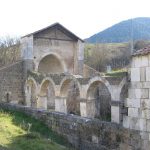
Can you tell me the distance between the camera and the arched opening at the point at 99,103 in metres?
16.0

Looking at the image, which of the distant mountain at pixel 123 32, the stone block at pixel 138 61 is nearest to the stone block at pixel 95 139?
the stone block at pixel 138 61

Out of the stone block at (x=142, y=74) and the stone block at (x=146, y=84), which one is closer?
the stone block at (x=146, y=84)

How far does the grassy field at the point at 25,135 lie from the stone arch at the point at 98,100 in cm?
269

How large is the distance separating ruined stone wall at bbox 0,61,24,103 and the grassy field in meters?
4.90

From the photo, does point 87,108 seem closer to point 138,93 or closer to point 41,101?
point 41,101

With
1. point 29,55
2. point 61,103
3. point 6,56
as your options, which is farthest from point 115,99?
point 6,56

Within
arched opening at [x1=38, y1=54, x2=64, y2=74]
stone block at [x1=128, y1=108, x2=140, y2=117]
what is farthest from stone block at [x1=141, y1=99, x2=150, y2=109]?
arched opening at [x1=38, y1=54, x2=64, y2=74]

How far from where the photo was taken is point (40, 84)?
19.9 metres

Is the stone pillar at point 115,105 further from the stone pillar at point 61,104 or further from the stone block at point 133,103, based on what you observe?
the stone pillar at point 61,104

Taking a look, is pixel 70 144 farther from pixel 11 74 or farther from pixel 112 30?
pixel 112 30

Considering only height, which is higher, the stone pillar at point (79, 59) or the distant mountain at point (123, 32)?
the distant mountain at point (123, 32)

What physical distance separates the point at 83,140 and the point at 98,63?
28.3 metres

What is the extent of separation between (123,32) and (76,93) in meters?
46.5

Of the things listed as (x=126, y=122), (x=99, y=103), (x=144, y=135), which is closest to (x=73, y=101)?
(x=99, y=103)
